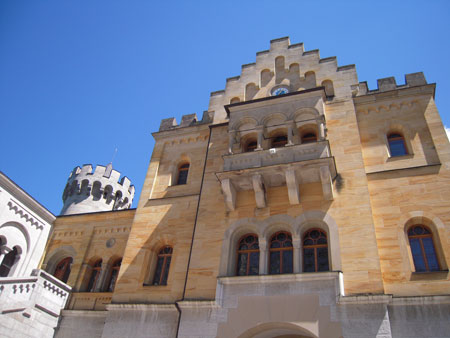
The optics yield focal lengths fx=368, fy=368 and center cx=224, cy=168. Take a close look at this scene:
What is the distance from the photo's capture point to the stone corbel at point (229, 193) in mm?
15102

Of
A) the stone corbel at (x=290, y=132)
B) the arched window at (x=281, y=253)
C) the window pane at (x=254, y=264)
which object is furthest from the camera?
the stone corbel at (x=290, y=132)

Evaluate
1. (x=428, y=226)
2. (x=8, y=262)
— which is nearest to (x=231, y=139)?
(x=428, y=226)

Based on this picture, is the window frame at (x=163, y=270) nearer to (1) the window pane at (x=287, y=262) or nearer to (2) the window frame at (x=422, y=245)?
(1) the window pane at (x=287, y=262)

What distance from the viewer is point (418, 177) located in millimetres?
13969

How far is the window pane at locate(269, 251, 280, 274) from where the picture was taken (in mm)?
13484

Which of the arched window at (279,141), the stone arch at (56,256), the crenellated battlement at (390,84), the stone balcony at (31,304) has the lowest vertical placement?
the stone balcony at (31,304)

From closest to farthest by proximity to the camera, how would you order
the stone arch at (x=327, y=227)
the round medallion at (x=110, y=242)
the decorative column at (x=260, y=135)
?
1. the stone arch at (x=327, y=227)
2. the decorative column at (x=260, y=135)
3. the round medallion at (x=110, y=242)

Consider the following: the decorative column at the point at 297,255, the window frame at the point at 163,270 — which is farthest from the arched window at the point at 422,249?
the window frame at the point at 163,270

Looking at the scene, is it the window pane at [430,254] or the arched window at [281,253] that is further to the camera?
the arched window at [281,253]

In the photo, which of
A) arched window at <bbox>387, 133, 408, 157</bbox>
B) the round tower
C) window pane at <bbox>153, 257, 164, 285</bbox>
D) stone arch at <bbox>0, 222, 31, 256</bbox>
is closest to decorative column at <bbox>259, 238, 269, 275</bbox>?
window pane at <bbox>153, 257, 164, 285</bbox>

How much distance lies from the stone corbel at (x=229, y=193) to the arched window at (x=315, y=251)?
10.5 feet

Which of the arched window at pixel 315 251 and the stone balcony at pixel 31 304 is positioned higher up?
the arched window at pixel 315 251

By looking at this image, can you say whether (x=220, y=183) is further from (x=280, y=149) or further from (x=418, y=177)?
(x=418, y=177)

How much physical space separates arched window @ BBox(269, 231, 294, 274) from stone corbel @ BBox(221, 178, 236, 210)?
2.18 meters
